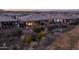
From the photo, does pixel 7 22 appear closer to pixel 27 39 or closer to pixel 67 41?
pixel 27 39

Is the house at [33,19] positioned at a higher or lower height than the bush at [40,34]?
higher

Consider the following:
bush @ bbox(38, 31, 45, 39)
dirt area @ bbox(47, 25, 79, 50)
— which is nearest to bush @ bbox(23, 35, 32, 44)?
bush @ bbox(38, 31, 45, 39)

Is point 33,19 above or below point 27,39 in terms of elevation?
above

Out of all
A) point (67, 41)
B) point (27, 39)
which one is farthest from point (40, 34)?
point (67, 41)

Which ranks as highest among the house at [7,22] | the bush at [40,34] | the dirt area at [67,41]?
the house at [7,22]

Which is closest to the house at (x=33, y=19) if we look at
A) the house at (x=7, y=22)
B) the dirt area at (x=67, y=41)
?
the house at (x=7, y=22)

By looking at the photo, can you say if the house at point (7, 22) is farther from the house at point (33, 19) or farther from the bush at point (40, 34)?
the bush at point (40, 34)

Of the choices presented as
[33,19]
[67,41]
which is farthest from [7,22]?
[67,41]

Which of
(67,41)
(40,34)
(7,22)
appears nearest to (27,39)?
(40,34)

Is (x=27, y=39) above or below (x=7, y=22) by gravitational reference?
below

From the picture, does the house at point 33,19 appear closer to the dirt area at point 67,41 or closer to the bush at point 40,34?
the bush at point 40,34
